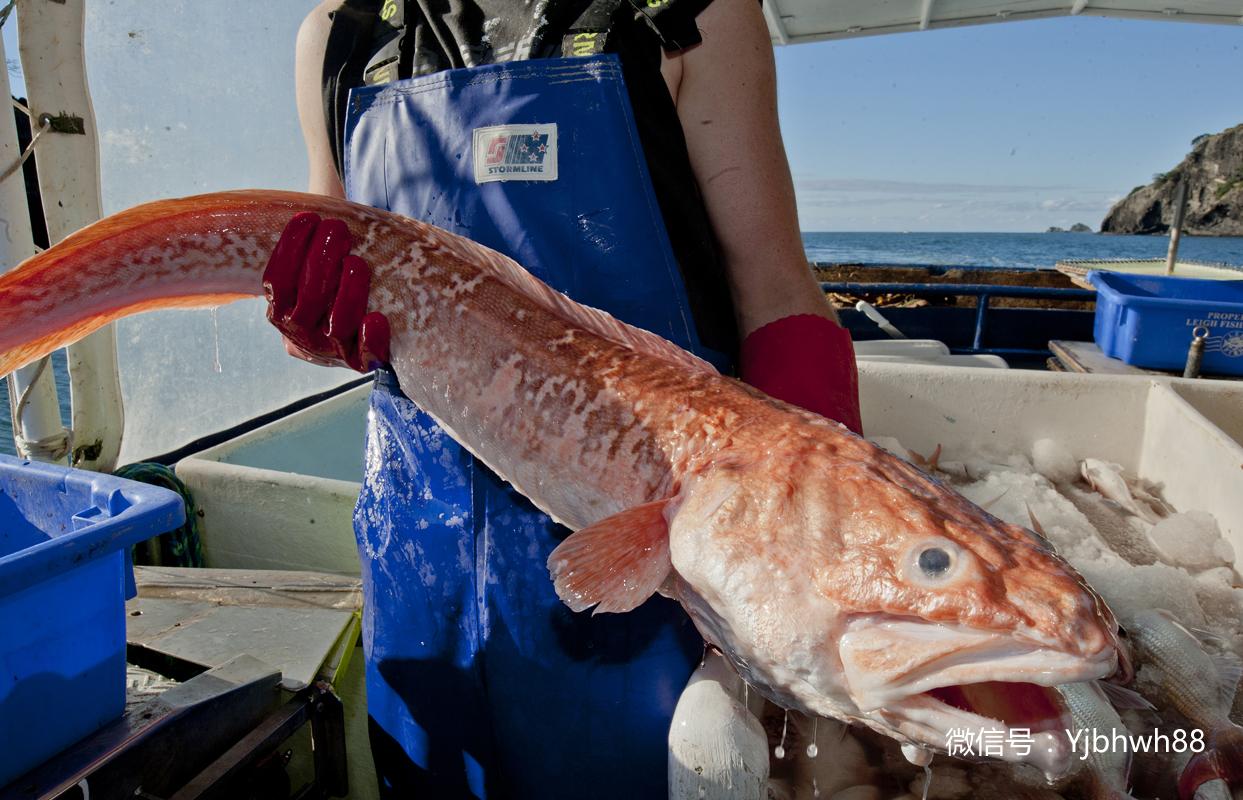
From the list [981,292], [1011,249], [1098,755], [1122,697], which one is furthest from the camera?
[1011,249]

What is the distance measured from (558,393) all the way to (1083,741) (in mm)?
1687

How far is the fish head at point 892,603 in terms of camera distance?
0.89 m

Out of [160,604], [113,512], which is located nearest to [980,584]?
[113,512]

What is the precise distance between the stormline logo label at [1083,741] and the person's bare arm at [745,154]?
93cm

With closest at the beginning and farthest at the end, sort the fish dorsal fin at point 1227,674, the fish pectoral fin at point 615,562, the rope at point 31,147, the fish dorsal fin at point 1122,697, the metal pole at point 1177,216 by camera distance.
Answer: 1. the fish pectoral fin at point 615,562
2. the fish dorsal fin at point 1122,697
3. the fish dorsal fin at point 1227,674
4. the rope at point 31,147
5. the metal pole at point 1177,216

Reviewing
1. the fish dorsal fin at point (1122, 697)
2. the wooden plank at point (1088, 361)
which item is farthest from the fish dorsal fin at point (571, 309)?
the wooden plank at point (1088, 361)

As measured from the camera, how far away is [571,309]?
5.03 ft

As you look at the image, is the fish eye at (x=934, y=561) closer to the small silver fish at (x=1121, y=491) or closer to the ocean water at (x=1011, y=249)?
the small silver fish at (x=1121, y=491)

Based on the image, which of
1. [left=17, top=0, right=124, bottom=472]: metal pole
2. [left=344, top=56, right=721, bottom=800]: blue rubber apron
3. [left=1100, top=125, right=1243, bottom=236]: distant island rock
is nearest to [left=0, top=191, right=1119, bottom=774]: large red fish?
[left=344, top=56, right=721, bottom=800]: blue rubber apron

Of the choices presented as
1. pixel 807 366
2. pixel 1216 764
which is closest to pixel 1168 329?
pixel 1216 764

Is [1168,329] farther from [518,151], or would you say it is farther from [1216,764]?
[518,151]

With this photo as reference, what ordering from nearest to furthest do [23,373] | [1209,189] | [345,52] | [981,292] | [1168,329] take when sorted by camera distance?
[345,52]
[23,373]
[1168,329]
[981,292]
[1209,189]

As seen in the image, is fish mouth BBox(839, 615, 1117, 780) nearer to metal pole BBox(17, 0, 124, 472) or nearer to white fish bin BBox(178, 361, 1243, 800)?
white fish bin BBox(178, 361, 1243, 800)

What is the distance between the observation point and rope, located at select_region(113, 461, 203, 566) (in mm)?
3312
